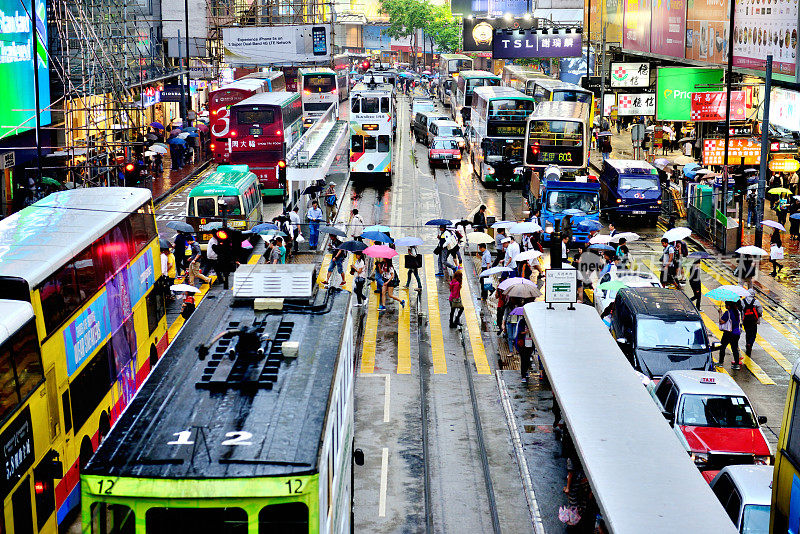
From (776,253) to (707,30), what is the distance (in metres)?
20.4

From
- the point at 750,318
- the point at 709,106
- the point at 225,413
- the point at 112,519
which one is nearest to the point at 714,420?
the point at 750,318

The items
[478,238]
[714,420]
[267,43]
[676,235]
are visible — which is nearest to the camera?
[714,420]

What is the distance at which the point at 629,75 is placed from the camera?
2010 inches

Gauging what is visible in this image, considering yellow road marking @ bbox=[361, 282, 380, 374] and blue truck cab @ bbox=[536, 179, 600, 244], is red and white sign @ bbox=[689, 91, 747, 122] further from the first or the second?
yellow road marking @ bbox=[361, 282, 380, 374]

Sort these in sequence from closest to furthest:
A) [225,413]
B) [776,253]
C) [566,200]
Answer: [225,413] → [776,253] → [566,200]

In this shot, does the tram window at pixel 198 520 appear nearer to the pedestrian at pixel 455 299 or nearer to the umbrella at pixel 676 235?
the pedestrian at pixel 455 299

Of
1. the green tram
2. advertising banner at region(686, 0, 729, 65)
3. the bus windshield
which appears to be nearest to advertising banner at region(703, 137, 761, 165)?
the bus windshield

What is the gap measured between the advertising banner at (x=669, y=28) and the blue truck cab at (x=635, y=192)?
1620 centimetres

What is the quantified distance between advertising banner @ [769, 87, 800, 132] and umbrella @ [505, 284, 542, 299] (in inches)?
631

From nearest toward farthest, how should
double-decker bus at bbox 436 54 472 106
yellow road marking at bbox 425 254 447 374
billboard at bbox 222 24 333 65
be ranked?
yellow road marking at bbox 425 254 447 374 < billboard at bbox 222 24 333 65 < double-decker bus at bbox 436 54 472 106

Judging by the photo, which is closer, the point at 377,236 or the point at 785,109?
the point at 377,236

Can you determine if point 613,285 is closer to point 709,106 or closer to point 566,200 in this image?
point 566,200

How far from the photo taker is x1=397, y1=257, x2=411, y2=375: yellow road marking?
22.0 m

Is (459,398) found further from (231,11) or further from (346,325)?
(231,11)
